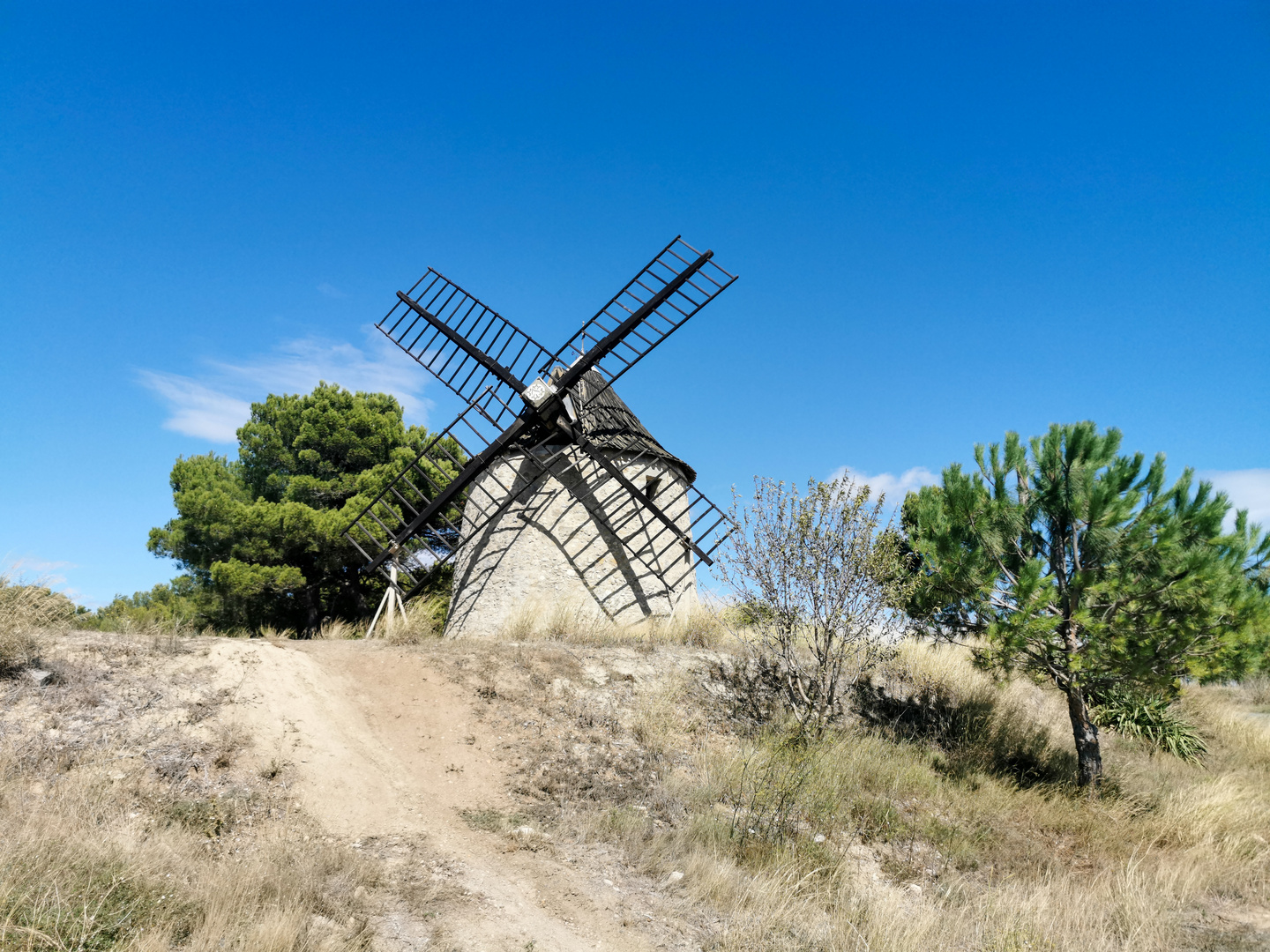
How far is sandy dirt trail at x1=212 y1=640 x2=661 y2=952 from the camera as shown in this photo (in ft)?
A: 15.8

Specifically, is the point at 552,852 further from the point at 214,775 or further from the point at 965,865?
the point at 965,865

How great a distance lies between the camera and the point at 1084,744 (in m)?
8.70

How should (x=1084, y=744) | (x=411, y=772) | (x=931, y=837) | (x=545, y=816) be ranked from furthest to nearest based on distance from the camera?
(x=1084, y=744) → (x=411, y=772) → (x=931, y=837) → (x=545, y=816)

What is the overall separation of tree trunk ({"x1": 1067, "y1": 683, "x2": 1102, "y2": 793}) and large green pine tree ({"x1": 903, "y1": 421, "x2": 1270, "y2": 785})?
0.7 inches

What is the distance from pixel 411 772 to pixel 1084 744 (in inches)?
315

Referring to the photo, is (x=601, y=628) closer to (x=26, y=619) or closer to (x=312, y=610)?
(x=26, y=619)

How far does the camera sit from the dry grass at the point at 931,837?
204 inches

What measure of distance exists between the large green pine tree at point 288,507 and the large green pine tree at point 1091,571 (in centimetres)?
1281

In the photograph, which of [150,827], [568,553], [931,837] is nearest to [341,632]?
[568,553]

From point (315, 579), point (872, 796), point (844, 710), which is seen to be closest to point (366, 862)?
point (872, 796)

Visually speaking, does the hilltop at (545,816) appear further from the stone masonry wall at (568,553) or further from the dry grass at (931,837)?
the stone masonry wall at (568,553)

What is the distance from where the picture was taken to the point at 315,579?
16891 mm

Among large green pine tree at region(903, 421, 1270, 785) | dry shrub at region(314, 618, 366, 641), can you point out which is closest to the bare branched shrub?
large green pine tree at region(903, 421, 1270, 785)

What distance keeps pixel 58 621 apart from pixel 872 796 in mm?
9808
